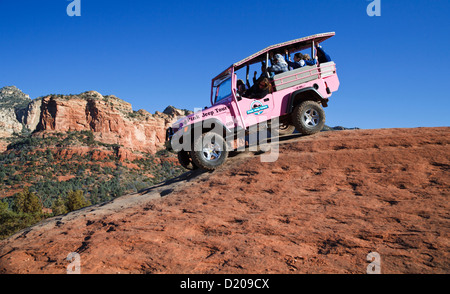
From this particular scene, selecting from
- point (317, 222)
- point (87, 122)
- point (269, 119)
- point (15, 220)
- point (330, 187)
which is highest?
point (87, 122)

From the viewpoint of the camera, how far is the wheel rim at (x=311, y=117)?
836 centimetres

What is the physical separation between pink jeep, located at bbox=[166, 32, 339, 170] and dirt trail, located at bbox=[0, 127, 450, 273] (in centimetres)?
81

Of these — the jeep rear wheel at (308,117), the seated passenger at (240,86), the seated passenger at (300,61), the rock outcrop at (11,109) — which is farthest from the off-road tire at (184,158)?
the rock outcrop at (11,109)

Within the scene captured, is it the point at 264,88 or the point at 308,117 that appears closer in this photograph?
the point at 264,88

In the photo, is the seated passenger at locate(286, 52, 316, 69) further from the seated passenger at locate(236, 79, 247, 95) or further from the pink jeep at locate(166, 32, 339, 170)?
the seated passenger at locate(236, 79, 247, 95)

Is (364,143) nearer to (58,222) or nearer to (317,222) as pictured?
(317,222)

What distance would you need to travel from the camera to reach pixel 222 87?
879 centimetres

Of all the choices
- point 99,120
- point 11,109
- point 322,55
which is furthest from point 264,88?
point 11,109

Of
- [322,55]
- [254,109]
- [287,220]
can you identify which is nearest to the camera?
[287,220]

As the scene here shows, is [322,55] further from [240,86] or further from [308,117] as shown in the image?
[240,86]

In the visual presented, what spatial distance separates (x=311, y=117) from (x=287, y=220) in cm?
444
